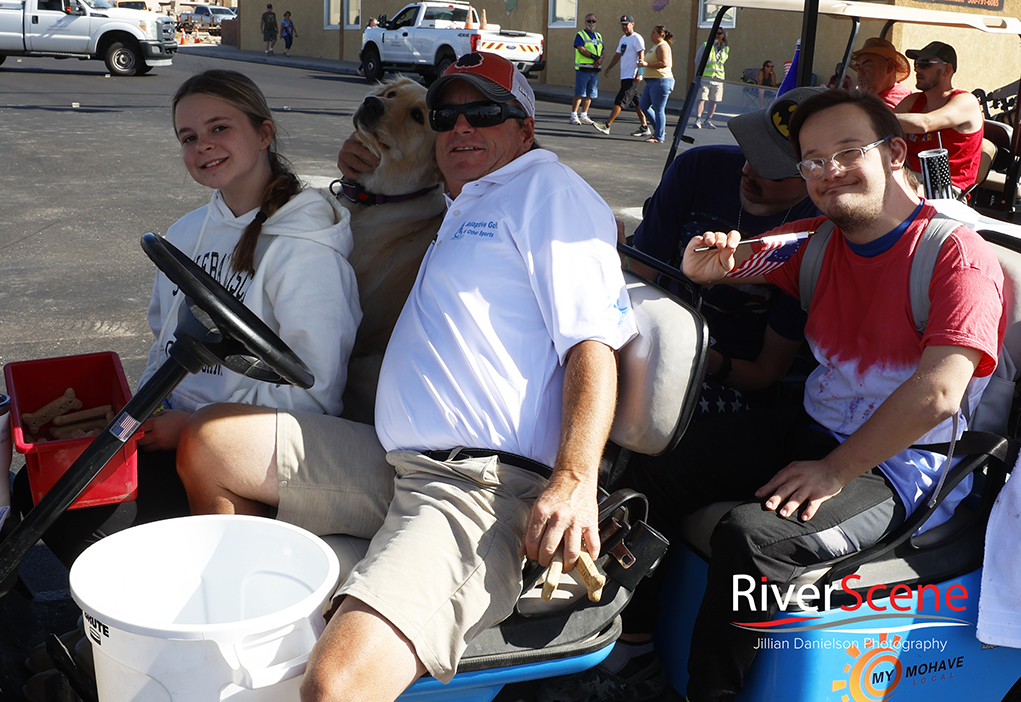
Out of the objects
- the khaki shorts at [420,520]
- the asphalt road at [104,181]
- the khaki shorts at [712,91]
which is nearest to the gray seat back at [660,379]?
the khaki shorts at [420,520]

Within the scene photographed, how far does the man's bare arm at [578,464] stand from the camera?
1.73 metres

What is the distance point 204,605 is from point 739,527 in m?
1.11

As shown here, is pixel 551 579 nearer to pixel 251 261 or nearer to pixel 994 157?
pixel 251 261

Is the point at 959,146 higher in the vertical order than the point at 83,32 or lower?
lower

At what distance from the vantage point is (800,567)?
6.30 ft

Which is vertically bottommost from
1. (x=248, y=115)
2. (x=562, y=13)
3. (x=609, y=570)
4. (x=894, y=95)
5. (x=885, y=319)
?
(x=609, y=570)

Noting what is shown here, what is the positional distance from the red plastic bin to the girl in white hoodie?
0.51ft

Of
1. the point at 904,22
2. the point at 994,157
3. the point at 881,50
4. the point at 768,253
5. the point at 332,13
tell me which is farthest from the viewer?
the point at 332,13

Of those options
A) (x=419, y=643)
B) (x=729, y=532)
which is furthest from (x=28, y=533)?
(x=729, y=532)

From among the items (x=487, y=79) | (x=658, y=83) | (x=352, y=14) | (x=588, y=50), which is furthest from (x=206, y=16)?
(x=487, y=79)

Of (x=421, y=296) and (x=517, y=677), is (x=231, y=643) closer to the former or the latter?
(x=517, y=677)

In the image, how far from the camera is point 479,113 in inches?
89.4

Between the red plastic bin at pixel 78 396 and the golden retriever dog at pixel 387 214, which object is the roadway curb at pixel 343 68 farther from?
the red plastic bin at pixel 78 396

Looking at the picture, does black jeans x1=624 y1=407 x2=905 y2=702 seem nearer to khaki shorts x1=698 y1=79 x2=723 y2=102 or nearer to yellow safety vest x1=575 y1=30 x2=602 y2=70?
khaki shorts x1=698 y1=79 x2=723 y2=102
